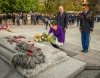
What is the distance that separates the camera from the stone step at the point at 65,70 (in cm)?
339

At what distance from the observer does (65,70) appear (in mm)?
3607

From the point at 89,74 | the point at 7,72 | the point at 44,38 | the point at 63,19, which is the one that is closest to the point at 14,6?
the point at 63,19

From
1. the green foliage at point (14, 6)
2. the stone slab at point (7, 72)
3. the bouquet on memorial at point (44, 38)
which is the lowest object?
the stone slab at point (7, 72)

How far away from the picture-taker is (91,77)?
3711 mm

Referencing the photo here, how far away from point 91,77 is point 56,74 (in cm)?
82

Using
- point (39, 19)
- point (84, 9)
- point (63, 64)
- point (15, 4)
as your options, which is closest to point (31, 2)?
point (15, 4)

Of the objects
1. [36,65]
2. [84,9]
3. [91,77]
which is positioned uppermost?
[84,9]

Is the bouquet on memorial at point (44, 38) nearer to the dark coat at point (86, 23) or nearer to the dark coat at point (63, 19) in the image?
the dark coat at point (86, 23)

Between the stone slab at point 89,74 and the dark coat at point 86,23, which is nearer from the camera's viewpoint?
the stone slab at point 89,74

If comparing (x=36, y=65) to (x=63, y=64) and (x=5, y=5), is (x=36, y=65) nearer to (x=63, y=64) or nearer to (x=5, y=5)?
(x=63, y=64)

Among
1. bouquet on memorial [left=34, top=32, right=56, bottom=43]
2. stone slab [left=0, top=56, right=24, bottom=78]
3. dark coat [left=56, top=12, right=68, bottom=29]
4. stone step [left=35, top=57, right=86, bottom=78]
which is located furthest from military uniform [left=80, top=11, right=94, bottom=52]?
stone slab [left=0, top=56, right=24, bottom=78]

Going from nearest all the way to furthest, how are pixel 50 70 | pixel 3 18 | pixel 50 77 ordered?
pixel 50 77
pixel 50 70
pixel 3 18

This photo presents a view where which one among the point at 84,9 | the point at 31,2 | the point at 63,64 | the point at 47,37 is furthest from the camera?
the point at 31,2

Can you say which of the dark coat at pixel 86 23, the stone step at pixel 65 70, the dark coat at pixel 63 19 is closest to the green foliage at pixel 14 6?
the dark coat at pixel 63 19
